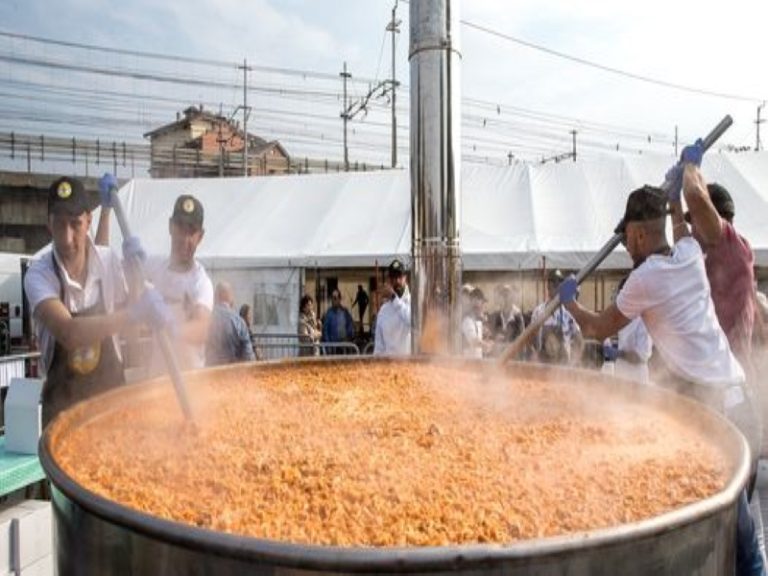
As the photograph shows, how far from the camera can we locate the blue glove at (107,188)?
Result: 2.74m

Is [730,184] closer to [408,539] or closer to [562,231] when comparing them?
[562,231]

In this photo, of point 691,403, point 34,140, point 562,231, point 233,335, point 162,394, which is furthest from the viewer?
point 34,140

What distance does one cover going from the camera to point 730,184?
38.3 ft

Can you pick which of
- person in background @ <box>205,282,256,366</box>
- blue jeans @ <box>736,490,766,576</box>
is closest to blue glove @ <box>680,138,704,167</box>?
blue jeans @ <box>736,490,766,576</box>

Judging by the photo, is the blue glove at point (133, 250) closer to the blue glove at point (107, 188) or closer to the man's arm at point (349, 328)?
the blue glove at point (107, 188)

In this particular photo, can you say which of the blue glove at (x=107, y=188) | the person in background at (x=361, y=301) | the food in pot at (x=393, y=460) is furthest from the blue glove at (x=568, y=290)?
the person in background at (x=361, y=301)

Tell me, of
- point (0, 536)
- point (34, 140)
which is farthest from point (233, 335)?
point (34, 140)

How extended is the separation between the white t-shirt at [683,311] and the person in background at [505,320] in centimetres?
578

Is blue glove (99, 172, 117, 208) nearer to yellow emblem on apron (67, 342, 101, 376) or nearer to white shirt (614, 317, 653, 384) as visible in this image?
yellow emblem on apron (67, 342, 101, 376)

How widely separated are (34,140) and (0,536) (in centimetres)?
3092

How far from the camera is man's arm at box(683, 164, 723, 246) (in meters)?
3.11

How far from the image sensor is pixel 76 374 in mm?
2881

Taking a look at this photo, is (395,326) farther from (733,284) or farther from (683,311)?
(683,311)

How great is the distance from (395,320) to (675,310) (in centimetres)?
370
